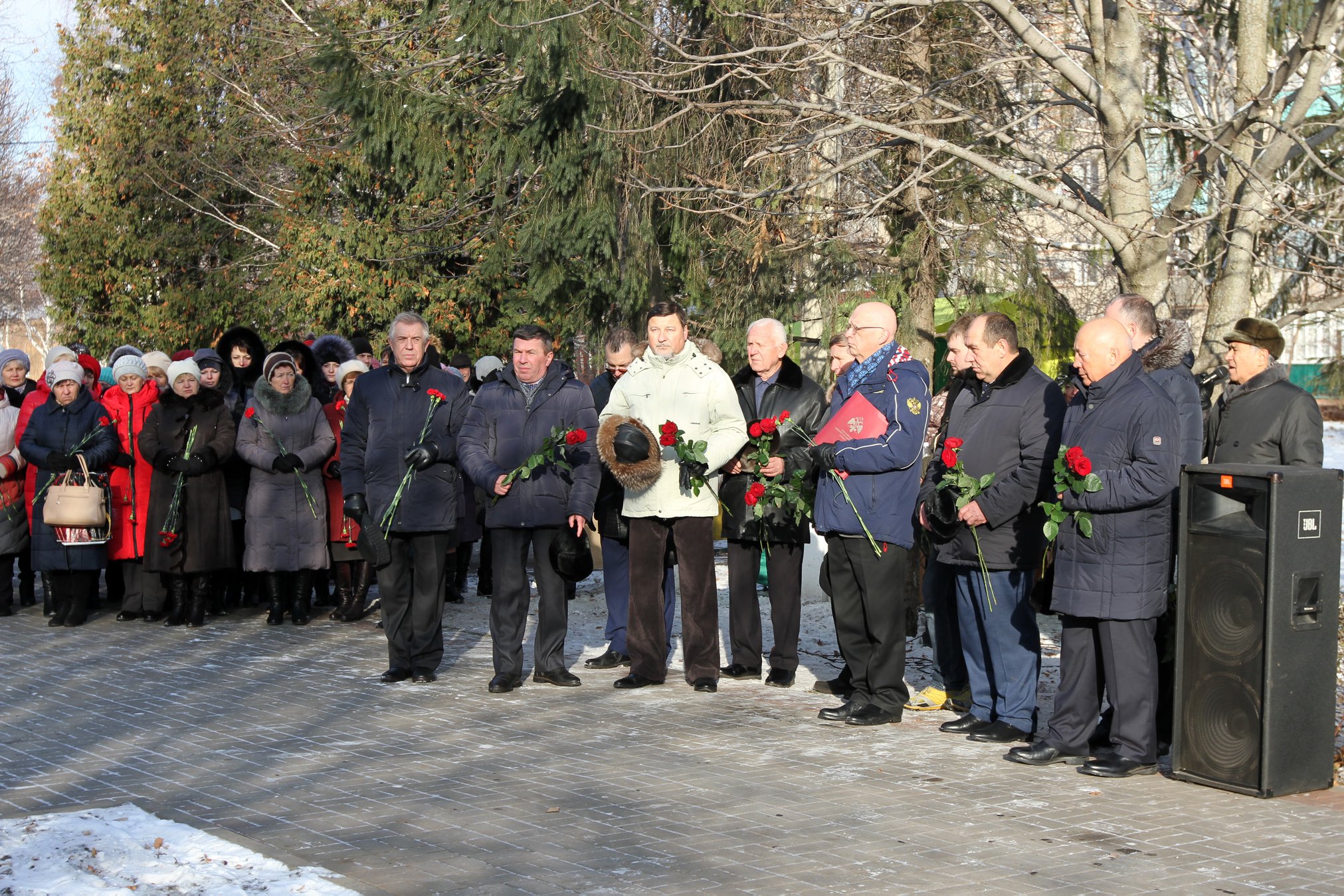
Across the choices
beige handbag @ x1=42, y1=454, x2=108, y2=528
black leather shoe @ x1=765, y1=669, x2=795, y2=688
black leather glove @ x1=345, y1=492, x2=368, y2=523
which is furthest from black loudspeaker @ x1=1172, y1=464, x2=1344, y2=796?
beige handbag @ x1=42, y1=454, x2=108, y2=528

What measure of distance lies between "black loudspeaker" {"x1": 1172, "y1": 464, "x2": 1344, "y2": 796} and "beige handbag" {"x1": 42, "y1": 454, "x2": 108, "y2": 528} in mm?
8006

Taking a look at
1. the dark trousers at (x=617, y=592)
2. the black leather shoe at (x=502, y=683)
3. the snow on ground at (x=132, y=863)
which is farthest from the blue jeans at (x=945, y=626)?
the snow on ground at (x=132, y=863)

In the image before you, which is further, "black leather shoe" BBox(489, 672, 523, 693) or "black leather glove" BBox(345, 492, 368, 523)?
"black leather glove" BBox(345, 492, 368, 523)

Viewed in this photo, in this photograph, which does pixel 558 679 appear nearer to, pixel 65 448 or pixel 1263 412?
pixel 1263 412

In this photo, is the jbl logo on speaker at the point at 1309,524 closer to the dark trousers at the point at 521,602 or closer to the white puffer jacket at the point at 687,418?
the white puffer jacket at the point at 687,418

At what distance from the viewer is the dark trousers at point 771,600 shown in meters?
8.59

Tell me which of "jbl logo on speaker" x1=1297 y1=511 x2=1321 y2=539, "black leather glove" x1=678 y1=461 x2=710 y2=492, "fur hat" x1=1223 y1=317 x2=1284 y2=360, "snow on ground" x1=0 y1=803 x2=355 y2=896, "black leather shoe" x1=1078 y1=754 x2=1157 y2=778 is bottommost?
"snow on ground" x1=0 y1=803 x2=355 y2=896

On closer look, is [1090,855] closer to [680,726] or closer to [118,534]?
[680,726]

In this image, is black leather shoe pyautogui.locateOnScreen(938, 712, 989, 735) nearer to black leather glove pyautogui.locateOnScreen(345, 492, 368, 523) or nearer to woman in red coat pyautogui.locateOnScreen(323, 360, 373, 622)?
black leather glove pyautogui.locateOnScreen(345, 492, 368, 523)

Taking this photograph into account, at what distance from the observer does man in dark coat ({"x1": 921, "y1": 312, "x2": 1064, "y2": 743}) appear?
7.01 m

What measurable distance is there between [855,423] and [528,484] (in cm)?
198

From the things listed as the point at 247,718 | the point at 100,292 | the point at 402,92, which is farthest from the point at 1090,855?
the point at 100,292

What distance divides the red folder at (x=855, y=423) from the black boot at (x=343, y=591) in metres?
4.86

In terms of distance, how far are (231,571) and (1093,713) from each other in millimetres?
7509
